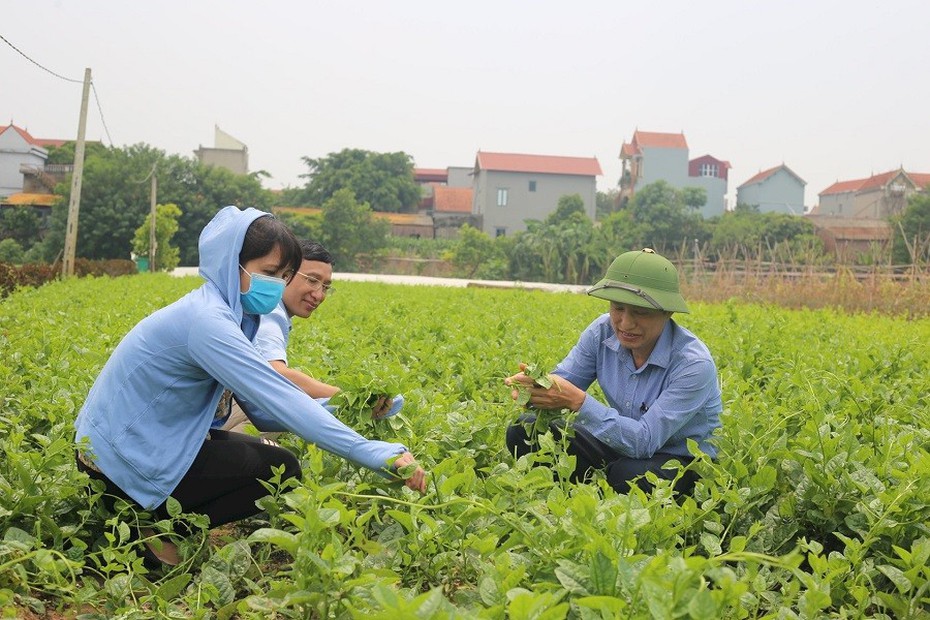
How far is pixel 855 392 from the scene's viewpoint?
491 cm

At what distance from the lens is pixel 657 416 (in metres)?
3.84

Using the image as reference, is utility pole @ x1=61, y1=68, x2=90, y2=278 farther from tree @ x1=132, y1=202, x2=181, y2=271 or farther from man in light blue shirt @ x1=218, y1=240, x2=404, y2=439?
man in light blue shirt @ x1=218, y1=240, x2=404, y2=439

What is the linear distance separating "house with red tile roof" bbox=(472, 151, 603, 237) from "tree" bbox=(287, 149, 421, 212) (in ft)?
17.5

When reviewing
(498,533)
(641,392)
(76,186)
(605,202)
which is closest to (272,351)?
(641,392)

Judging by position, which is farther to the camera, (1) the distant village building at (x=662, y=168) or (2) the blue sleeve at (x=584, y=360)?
(1) the distant village building at (x=662, y=168)

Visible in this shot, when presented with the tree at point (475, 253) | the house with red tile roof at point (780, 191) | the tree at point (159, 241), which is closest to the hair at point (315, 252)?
the tree at point (159, 241)

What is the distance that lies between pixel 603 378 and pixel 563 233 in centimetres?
3693

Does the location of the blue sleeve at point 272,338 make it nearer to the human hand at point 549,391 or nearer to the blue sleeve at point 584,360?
the human hand at point 549,391

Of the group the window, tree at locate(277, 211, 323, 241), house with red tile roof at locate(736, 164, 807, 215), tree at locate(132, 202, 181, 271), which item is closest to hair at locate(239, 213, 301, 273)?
tree at locate(132, 202, 181, 271)

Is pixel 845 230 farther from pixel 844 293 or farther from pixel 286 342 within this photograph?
pixel 286 342

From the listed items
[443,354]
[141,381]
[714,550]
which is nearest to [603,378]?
[714,550]

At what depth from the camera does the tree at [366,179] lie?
57.3 metres

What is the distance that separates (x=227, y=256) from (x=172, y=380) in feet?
1.56

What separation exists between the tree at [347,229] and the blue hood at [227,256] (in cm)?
4157
